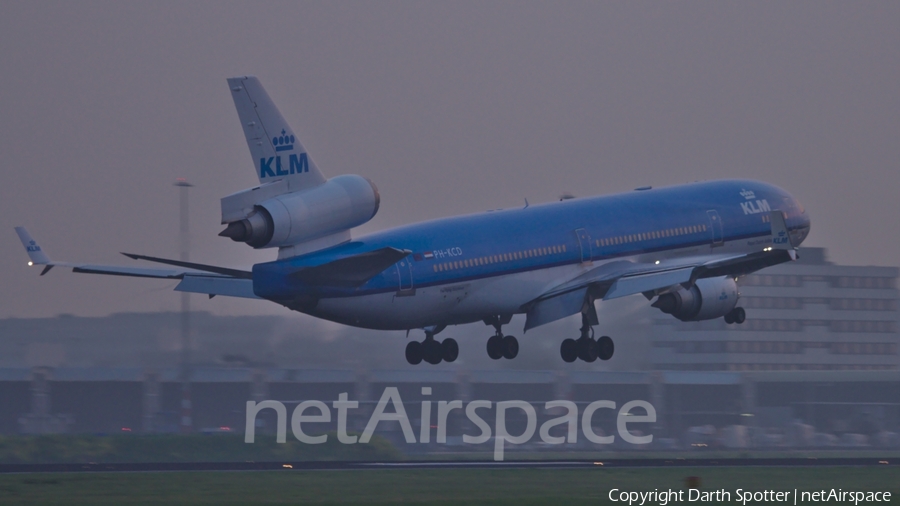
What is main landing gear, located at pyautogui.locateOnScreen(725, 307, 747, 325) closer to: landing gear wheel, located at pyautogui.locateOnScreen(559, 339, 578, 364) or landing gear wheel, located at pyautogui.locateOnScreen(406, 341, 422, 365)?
landing gear wheel, located at pyautogui.locateOnScreen(559, 339, 578, 364)

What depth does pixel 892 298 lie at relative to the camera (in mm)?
96875

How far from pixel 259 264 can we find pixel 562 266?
13.4 m

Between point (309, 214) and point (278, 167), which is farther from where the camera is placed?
point (278, 167)

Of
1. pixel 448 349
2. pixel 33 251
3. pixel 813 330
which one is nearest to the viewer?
pixel 33 251

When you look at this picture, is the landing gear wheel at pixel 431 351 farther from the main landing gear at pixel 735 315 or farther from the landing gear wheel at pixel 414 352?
the main landing gear at pixel 735 315

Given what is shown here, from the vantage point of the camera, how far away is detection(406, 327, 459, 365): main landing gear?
51.3 metres

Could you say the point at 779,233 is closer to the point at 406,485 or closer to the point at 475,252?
the point at 475,252

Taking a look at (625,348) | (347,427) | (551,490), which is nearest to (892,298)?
(625,348)

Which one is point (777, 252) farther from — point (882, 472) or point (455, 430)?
point (455, 430)

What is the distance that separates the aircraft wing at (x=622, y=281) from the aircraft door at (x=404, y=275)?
685 centimetres

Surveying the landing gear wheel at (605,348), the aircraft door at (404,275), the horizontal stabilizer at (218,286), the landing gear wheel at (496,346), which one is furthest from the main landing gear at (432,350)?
the horizontal stabilizer at (218,286)

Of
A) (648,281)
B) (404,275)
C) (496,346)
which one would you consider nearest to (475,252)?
(404,275)

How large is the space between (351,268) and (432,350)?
384 inches

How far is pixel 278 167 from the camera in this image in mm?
40438
